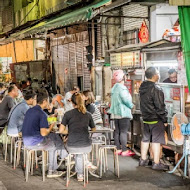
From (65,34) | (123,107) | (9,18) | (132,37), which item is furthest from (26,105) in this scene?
(9,18)

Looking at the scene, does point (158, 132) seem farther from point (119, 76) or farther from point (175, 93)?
point (119, 76)

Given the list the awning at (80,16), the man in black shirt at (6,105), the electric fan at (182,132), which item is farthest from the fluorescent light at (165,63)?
the man in black shirt at (6,105)

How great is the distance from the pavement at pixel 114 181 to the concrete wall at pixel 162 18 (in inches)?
249

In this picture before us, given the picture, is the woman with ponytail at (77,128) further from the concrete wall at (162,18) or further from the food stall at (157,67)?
the concrete wall at (162,18)

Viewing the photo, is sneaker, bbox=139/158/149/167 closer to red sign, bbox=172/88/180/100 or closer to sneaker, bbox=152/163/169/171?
sneaker, bbox=152/163/169/171

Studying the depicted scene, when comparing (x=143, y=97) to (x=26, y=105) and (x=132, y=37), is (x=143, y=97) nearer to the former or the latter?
(x=26, y=105)

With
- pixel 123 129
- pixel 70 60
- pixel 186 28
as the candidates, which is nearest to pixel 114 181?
pixel 123 129

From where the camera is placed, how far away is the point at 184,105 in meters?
9.33

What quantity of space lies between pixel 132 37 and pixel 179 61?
6.61 meters

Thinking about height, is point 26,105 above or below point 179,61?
below

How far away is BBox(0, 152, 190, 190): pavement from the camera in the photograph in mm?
8203

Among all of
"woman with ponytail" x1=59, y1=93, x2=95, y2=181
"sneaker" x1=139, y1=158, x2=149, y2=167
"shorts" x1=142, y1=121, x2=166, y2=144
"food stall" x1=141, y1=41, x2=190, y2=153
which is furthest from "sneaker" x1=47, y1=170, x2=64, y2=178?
"food stall" x1=141, y1=41, x2=190, y2=153

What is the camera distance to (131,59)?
1170 centimetres

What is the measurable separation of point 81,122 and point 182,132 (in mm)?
2193
